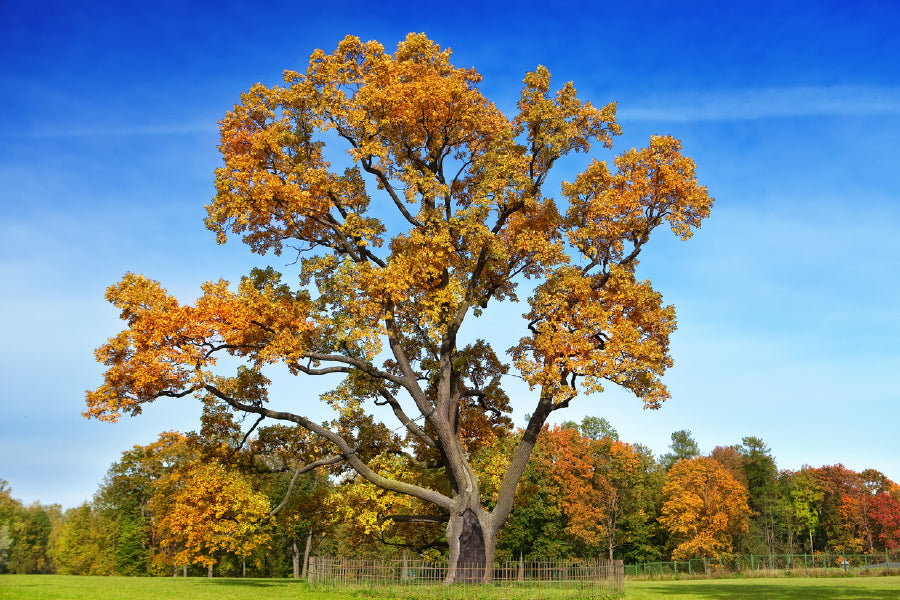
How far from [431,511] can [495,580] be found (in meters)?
8.01

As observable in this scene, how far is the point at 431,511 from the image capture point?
28.2 metres

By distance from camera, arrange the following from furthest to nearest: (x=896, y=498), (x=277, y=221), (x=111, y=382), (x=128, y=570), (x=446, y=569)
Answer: (x=896, y=498)
(x=128, y=570)
(x=277, y=221)
(x=446, y=569)
(x=111, y=382)

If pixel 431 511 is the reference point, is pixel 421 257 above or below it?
above


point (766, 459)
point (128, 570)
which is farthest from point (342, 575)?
point (766, 459)

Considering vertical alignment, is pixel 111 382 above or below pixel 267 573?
above

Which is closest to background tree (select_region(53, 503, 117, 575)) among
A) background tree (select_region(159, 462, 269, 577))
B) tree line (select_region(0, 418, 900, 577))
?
tree line (select_region(0, 418, 900, 577))

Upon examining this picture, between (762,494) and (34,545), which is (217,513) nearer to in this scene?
(762,494)

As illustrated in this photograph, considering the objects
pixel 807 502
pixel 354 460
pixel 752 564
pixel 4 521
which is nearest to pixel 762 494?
pixel 807 502

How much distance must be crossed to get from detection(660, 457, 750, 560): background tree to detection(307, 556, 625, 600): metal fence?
37.1 metres

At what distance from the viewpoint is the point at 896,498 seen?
76.4 meters

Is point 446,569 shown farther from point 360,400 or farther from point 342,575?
point 360,400

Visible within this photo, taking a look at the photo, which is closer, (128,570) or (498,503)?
(498,503)

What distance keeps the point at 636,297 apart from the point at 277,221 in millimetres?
12981

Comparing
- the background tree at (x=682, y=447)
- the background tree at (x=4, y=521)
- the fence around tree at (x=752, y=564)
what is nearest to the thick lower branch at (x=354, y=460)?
the background tree at (x=4, y=521)
